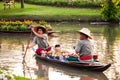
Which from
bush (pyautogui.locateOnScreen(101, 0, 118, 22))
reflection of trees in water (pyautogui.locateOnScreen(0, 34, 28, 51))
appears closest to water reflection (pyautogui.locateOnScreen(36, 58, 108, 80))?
reflection of trees in water (pyautogui.locateOnScreen(0, 34, 28, 51))

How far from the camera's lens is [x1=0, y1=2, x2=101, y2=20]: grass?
139 ft

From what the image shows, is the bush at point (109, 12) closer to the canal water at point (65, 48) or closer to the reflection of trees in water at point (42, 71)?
the canal water at point (65, 48)

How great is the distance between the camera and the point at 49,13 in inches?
1722

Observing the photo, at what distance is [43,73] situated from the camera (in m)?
18.8

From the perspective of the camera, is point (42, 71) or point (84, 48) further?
point (42, 71)


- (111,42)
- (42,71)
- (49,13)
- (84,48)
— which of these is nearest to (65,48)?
(111,42)

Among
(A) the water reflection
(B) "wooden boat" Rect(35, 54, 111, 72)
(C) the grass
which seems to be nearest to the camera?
(A) the water reflection

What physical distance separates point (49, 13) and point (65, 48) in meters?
18.8

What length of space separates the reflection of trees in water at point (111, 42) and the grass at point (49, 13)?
5043 millimetres

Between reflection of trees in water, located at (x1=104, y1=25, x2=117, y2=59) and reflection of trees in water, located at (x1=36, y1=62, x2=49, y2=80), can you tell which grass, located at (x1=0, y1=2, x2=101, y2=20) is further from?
reflection of trees in water, located at (x1=36, y1=62, x2=49, y2=80)

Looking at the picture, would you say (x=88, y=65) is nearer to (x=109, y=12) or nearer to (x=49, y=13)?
(x=109, y=12)

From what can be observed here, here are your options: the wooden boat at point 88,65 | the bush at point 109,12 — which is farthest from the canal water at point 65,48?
the bush at point 109,12

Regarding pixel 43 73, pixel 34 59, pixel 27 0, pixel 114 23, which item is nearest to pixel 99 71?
pixel 43 73

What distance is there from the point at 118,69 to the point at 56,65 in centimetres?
278
